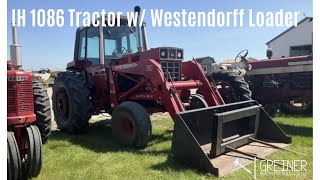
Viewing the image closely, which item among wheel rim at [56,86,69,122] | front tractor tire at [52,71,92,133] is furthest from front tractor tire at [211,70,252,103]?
→ wheel rim at [56,86,69,122]

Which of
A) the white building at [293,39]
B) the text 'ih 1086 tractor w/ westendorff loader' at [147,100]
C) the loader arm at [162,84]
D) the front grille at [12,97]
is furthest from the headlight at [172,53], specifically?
the white building at [293,39]

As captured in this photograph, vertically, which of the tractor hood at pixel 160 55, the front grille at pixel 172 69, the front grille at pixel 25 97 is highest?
the tractor hood at pixel 160 55

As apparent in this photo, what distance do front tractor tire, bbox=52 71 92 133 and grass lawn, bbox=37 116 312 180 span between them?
0.75 feet

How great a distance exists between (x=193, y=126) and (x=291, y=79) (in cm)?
502

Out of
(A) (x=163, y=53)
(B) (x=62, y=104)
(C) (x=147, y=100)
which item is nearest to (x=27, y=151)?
(C) (x=147, y=100)

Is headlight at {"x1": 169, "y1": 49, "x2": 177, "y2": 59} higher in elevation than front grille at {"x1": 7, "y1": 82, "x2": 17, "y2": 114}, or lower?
higher

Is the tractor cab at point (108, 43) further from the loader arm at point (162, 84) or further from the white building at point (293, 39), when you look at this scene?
the white building at point (293, 39)

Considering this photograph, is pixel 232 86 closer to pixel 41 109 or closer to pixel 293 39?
pixel 41 109

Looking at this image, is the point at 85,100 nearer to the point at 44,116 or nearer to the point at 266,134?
the point at 44,116

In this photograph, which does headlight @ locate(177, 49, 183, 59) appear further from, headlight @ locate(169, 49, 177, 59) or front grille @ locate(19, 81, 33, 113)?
front grille @ locate(19, 81, 33, 113)

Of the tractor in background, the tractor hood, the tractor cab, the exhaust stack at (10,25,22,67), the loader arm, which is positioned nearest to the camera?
the exhaust stack at (10,25,22,67)

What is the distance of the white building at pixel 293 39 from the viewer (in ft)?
81.4

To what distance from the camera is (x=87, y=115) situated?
265 inches

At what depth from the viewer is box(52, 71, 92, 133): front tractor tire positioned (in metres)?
6.68
